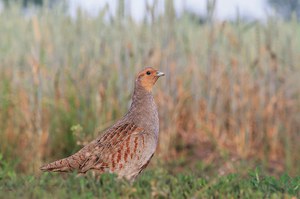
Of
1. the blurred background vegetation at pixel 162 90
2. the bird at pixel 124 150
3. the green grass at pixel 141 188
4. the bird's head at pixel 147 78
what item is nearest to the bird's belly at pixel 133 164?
the bird at pixel 124 150

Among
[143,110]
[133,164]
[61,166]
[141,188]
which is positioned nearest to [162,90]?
[143,110]

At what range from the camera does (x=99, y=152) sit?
4746 millimetres

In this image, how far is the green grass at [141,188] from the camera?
12.3ft

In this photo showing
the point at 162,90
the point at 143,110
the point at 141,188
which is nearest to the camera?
the point at 141,188

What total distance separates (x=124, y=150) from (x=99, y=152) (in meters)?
0.19

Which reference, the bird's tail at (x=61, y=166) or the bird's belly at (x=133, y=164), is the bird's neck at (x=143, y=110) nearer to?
the bird's belly at (x=133, y=164)

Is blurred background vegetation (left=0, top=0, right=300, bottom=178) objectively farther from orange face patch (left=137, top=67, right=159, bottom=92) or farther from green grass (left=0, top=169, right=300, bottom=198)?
green grass (left=0, top=169, right=300, bottom=198)

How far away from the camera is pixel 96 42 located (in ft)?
28.3

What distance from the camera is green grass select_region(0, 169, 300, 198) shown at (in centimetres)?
376

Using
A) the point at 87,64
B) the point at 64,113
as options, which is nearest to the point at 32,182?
the point at 64,113

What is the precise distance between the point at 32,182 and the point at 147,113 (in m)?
1.20

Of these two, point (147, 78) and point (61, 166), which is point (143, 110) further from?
point (61, 166)

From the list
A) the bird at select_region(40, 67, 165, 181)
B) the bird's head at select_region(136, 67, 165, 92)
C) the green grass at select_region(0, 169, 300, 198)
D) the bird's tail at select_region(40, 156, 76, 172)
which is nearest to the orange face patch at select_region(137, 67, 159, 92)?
the bird's head at select_region(136, 67, 165, 92)

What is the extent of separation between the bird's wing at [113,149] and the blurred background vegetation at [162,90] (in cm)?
279
